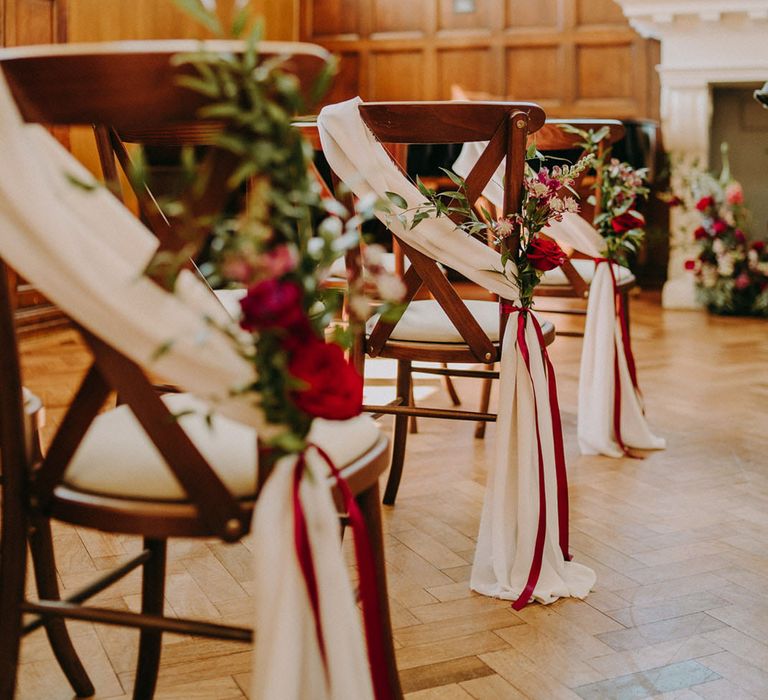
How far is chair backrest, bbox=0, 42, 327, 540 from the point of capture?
1030mm

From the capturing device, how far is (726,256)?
5734mm

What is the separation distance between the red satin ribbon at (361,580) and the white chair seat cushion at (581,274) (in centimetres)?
209

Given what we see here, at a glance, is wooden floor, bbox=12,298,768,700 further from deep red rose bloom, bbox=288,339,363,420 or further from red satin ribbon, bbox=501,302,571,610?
deep red rose bloom, bbox=288,339,363,420

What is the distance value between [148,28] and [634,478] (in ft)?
14.6

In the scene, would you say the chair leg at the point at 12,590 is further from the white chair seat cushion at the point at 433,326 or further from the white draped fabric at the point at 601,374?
the white draped fabric at the point at 601,374

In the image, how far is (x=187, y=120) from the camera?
107cm

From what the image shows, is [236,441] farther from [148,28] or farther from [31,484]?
[148,28]

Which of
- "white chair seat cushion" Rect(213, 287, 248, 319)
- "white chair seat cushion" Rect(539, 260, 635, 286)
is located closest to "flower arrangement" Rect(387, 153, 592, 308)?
"white chair seat cushion" Rect(213, 287, 248, 319)

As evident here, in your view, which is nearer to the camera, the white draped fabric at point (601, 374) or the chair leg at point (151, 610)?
the chair leg at point (151, 610)

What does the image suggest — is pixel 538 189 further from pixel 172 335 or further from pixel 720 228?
pixel 720 228

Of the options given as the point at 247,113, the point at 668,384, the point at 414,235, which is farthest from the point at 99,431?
the point at 668,384

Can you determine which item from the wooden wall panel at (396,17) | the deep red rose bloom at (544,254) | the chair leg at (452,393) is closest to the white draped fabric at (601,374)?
the chair leg at (452,393)

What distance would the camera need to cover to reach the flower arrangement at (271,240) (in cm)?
98

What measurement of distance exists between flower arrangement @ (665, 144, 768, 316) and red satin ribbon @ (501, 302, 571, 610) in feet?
13.1
